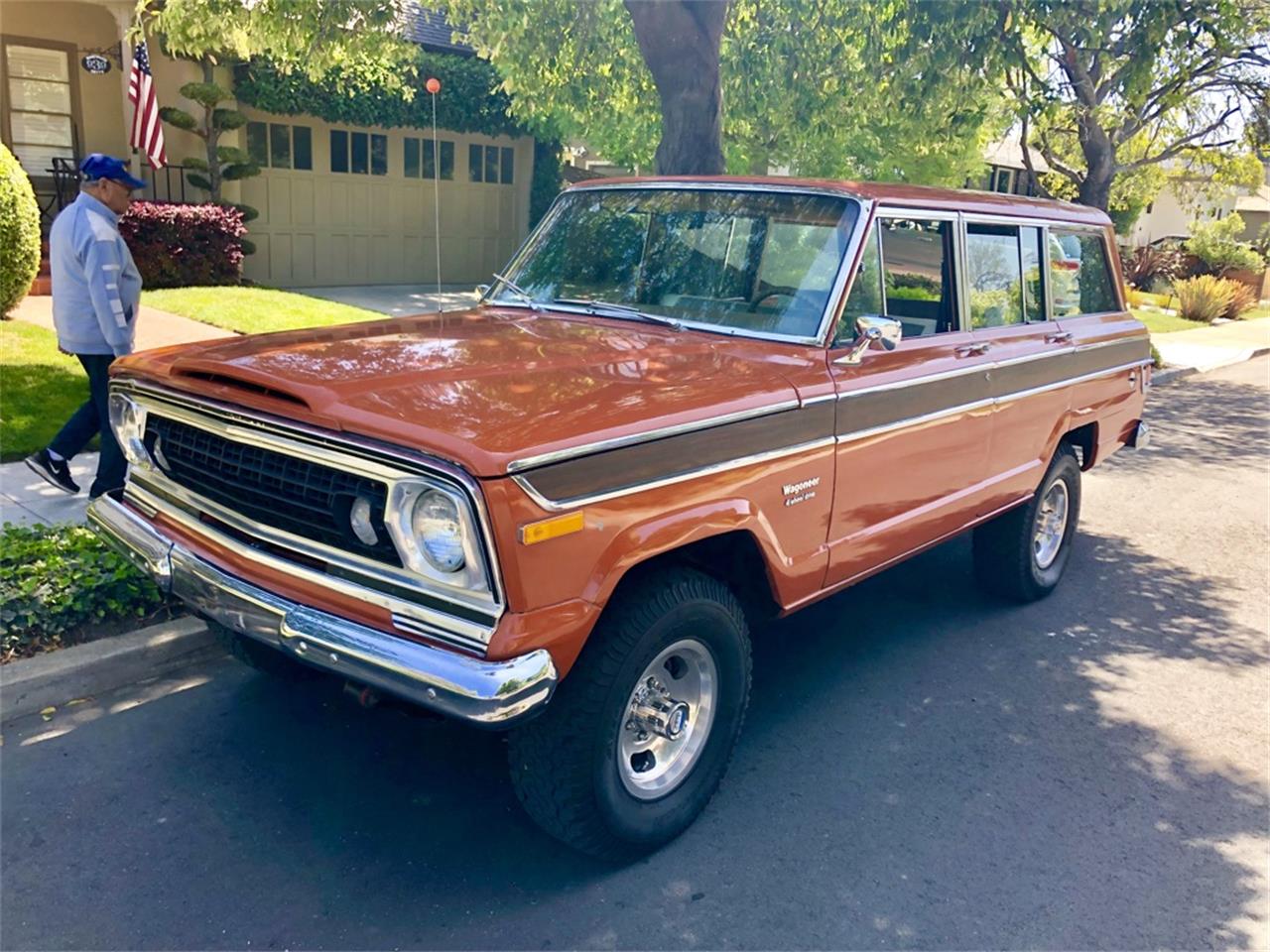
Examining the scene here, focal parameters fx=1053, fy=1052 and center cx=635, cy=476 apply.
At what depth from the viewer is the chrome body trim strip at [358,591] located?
9.08 feet

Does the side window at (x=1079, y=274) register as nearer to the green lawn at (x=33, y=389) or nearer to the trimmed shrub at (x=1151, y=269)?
the green lawn at (x=33, y=389)

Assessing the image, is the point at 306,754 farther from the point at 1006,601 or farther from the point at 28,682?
the point at 1006,601

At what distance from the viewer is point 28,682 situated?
3.98 m

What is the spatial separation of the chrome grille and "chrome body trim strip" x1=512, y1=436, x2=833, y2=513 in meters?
0.45

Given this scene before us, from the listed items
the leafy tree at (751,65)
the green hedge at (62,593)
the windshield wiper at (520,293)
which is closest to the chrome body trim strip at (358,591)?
the green hedge at (62,593)

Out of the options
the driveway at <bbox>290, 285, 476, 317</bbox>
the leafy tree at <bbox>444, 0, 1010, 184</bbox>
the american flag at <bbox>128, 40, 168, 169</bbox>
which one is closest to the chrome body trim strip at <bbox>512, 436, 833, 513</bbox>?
the leafy tree at <bbox>444, 0, 1010, 184</bbox>

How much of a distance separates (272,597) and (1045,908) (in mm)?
2541

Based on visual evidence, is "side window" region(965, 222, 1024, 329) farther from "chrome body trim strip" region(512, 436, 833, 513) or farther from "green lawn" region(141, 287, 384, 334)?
"green lawn" region(141, 287, 384, 334)

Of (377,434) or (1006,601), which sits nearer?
(377,434)

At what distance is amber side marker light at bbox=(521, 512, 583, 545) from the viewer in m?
2.73

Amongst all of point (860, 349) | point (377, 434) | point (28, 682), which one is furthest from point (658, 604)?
point (28, 682)

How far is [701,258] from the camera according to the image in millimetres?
4371

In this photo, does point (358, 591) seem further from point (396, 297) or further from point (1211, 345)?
point (1211, 345)

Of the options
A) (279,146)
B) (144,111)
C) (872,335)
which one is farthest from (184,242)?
(872,335)
